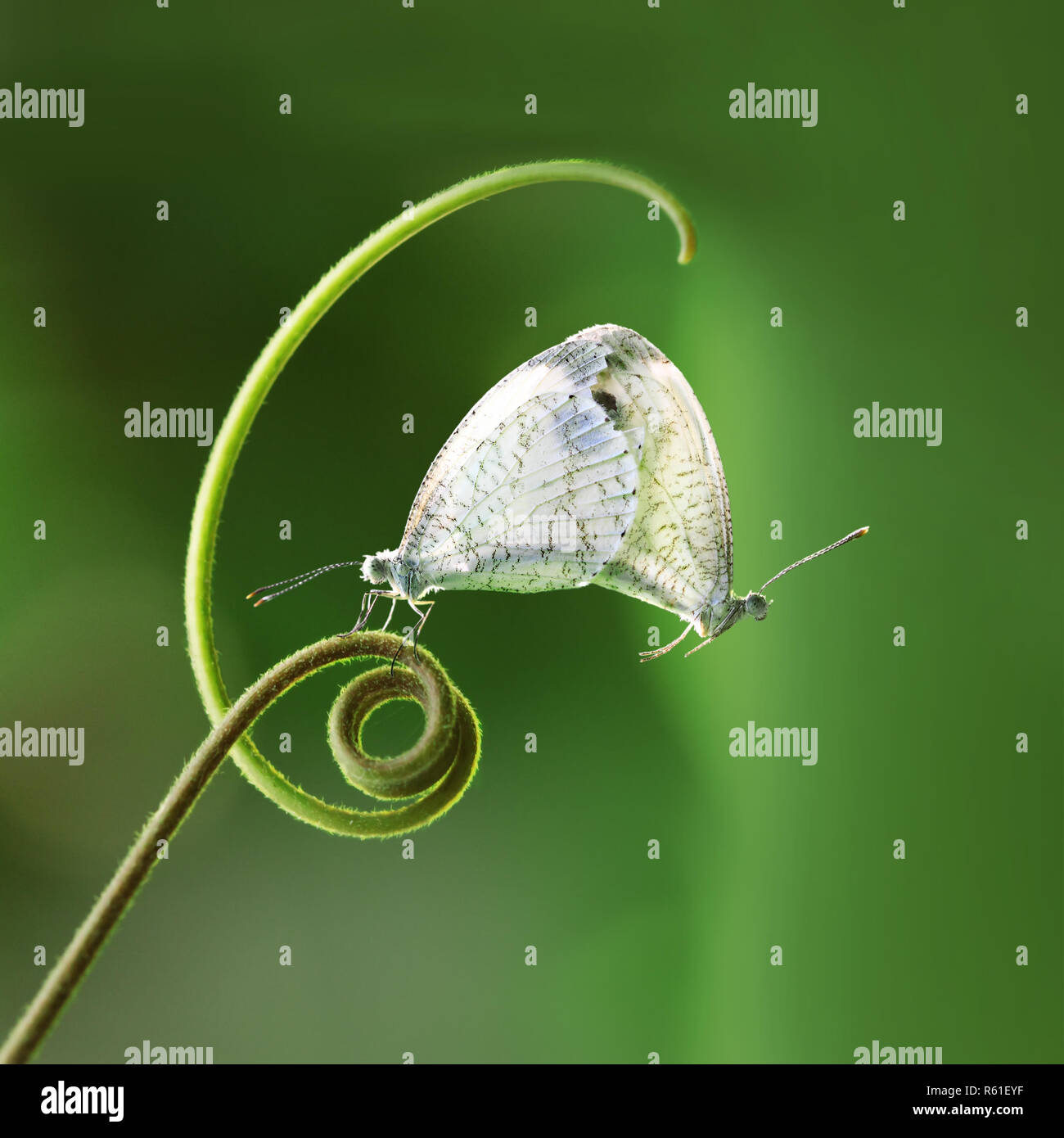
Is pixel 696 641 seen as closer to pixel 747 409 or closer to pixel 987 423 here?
pixel 747 409

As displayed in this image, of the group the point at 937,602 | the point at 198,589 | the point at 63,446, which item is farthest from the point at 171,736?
the point at 937,602

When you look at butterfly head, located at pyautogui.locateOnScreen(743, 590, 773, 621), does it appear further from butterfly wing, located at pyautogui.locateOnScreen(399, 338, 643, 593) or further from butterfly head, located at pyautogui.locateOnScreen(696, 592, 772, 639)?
butterfly wing, located at pyautogui.locateOnScreen(399, 338, 643, 593)

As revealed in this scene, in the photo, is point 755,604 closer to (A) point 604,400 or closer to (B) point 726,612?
(B) point 726,612

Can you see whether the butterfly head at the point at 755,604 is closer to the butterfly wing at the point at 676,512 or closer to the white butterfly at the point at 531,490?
the butterfly wing at the point at 676,512

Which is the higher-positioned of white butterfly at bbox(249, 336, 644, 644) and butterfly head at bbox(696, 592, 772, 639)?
white butterfly at bbox(249, 336, 644, 644)

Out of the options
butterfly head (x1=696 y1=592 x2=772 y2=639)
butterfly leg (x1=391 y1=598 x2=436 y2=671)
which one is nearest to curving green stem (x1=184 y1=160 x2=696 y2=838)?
butterfly leg (x1=391 y1=598 x2=436 y2=671)

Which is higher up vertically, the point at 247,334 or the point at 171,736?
the point at 247,334

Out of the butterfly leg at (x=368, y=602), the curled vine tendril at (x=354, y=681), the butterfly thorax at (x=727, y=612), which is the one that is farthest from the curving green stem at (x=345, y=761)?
the butterfly thorax at (x=727, y=612)
